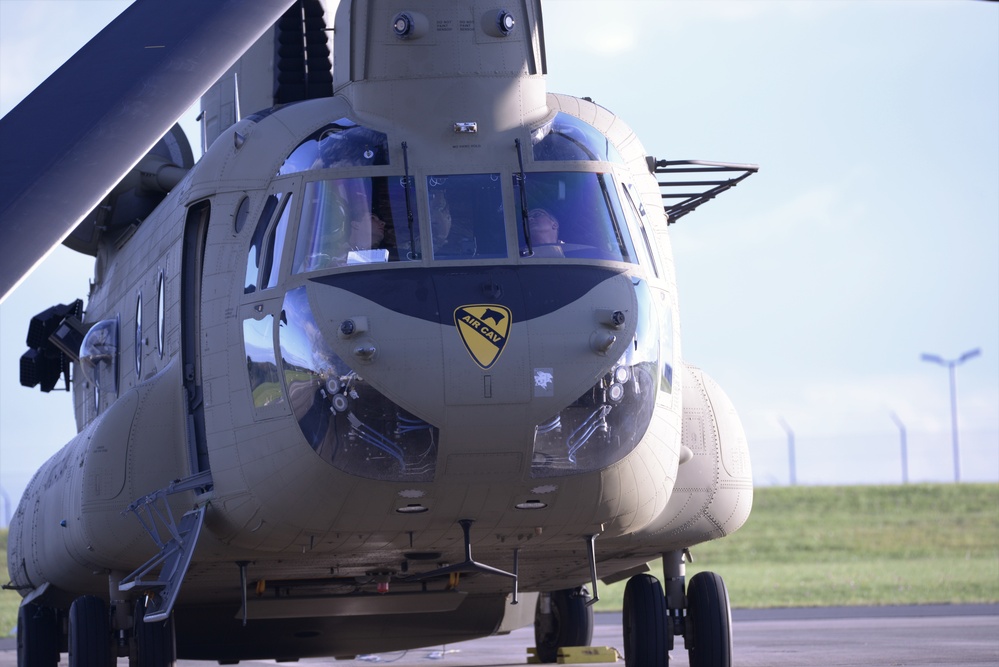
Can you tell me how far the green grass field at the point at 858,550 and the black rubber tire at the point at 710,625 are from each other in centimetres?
1678

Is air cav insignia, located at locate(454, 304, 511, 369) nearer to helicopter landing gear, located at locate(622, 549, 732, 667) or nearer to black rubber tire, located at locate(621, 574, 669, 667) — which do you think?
helicopter landing gear, located at locate(622, 549, 732, 667)

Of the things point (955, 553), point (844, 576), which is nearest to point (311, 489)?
point (844, 576)

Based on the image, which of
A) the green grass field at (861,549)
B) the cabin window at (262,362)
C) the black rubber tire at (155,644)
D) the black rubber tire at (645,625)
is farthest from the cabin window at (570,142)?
the green grass field at (861,549)

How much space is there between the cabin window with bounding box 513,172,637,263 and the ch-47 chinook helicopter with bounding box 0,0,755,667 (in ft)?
0.06

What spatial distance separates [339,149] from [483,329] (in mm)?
1751

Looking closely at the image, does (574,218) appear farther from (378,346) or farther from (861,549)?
(861,549)

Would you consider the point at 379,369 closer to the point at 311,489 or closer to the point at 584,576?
the point at 311,489

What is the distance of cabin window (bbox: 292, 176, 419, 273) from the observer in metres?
9.24

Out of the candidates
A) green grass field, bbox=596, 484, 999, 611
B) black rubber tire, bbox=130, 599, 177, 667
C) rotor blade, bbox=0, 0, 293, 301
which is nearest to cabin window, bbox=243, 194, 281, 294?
rotor blade, bbox=0, 0, 293, 301

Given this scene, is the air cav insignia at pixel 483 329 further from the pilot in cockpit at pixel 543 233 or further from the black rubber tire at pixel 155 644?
the black rubber tire at pixel 155 644

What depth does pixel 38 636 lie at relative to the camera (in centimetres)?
1334

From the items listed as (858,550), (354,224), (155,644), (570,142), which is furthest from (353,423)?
(858,550)

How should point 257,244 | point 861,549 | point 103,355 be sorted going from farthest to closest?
1. point 861,549
2. point 103,355
3. point 257,244

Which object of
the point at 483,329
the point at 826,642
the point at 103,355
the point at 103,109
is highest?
the point at 103,109
